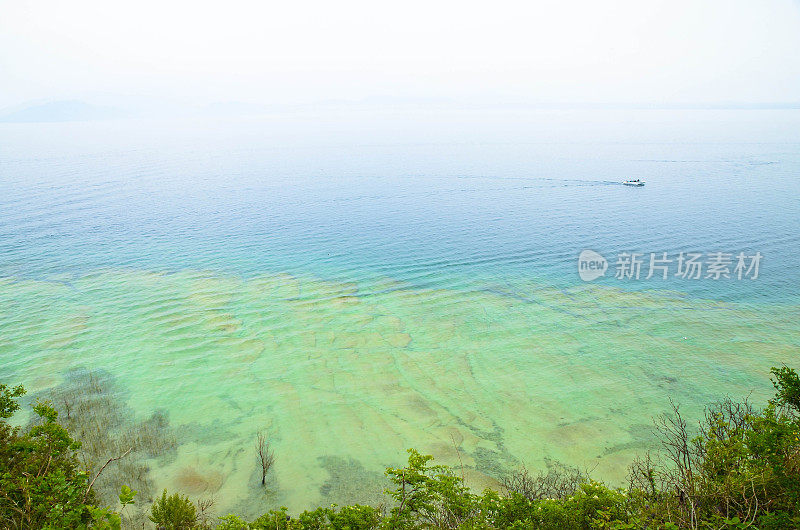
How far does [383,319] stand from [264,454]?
1358 cm

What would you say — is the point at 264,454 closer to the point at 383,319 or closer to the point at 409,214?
the point at 383,319

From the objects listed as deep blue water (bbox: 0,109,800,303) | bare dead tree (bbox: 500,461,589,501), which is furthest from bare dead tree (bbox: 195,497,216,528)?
deep blue water (bbox: 0,109,800,303)

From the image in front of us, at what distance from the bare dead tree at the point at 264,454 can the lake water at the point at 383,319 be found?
14.0 inches

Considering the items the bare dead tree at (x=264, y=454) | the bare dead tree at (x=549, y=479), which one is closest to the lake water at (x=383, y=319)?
the bare dead tree at (x=264, y=454)

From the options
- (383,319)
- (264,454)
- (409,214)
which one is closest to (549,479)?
(264,454)

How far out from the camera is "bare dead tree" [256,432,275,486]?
18.7m

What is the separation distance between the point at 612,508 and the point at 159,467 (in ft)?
54.3

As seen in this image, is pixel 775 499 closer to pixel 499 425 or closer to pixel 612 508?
pixel 612 508

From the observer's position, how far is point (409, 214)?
189 feet

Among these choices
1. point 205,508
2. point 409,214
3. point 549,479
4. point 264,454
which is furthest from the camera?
point 409,214

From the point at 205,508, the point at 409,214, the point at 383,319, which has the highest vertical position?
the point at 409,214

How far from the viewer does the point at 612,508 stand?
11461 mm

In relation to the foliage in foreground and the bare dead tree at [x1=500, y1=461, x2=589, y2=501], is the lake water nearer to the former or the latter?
the bare dead tree at [x1=500, y1=461, x2=589, y2=501]

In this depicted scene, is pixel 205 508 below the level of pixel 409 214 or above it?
below
